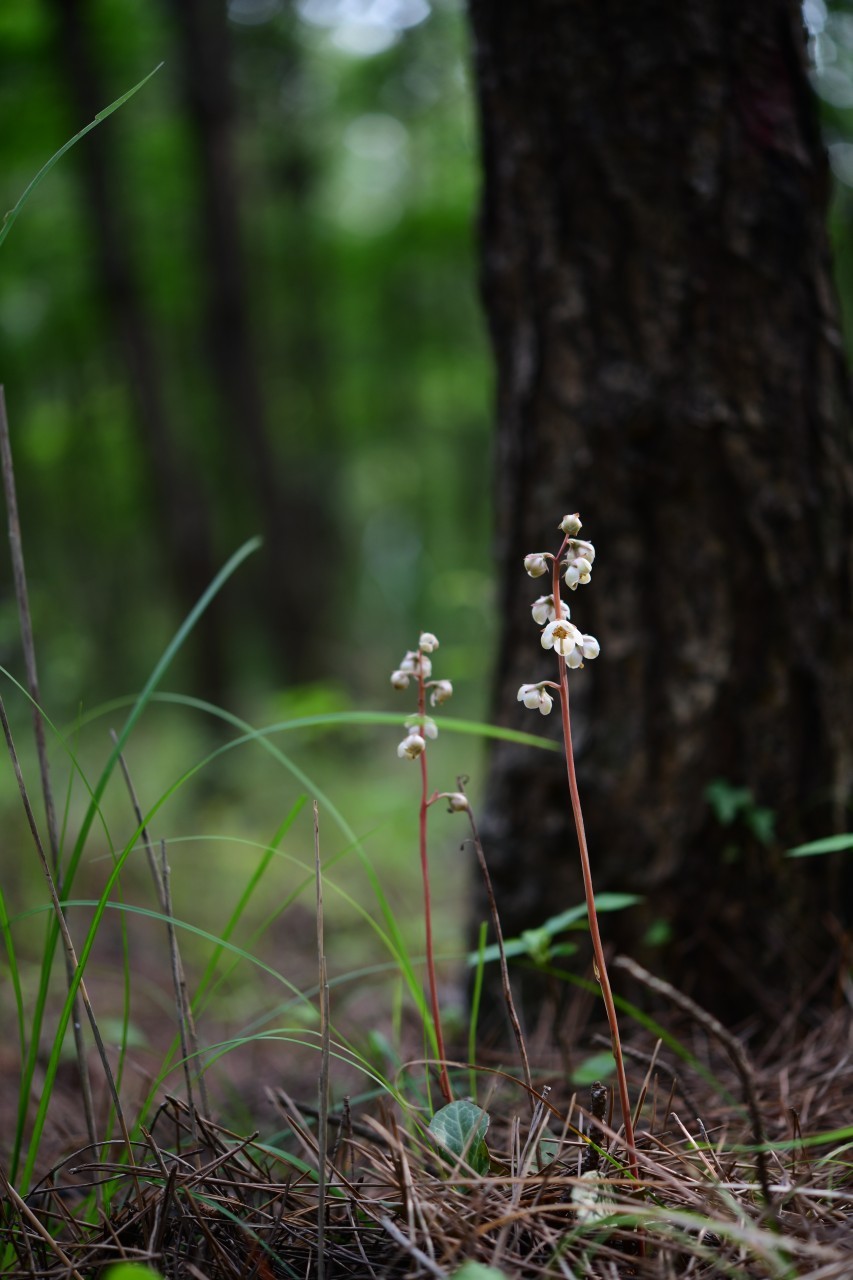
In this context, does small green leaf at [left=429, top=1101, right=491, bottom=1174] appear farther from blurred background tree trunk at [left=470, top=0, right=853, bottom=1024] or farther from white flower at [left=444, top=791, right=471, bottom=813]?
blurred background tree trunk at [left=470, top=0, right=853, bottom=1024]

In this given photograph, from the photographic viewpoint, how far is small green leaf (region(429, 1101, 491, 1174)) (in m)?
1.11

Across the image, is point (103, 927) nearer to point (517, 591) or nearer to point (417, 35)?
point (517, 591)

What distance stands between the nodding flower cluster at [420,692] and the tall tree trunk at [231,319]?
6299 mm

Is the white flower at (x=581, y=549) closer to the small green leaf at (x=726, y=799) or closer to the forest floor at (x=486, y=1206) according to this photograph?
the forest floor at (x=486, y=1206)

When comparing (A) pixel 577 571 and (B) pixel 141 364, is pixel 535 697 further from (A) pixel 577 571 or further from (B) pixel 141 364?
(B) pixel 141 364

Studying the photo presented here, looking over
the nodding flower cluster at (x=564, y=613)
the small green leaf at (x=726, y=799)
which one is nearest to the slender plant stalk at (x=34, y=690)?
the nodding flower cluster at (x=564, y=613)

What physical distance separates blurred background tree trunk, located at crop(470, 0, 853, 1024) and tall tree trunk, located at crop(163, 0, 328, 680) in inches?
216

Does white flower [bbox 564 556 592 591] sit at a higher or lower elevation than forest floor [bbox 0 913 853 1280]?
higher

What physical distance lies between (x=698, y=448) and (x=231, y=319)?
6054 mm

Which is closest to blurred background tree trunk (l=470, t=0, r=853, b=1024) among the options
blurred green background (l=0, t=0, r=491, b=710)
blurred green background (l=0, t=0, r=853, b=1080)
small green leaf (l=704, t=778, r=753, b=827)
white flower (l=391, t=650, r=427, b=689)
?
small green leaf (l=704, t=778, r=753, b=827)

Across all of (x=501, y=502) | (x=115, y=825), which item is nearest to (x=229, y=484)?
(x=115, y=825)

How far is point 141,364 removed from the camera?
6.42 metres

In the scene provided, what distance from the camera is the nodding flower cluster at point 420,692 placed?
1.19m

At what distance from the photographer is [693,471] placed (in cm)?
187
